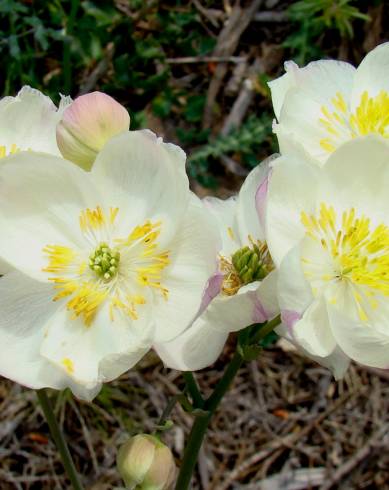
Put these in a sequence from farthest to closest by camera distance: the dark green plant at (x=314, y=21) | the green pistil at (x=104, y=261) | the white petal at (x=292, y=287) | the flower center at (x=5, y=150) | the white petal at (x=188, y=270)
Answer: the dark green plant at (x=314, y=21)
the flower center at (x=5, y=150)
the green pistil at (x=104, y=261)
the white petal at (x=188, y=270)
the white petal at (x=292, y=287)

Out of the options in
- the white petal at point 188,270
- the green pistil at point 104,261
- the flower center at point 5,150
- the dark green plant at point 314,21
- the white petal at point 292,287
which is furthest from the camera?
the dark green plant at point 314,21

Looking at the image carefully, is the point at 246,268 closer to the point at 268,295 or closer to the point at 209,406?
the point at 268,295

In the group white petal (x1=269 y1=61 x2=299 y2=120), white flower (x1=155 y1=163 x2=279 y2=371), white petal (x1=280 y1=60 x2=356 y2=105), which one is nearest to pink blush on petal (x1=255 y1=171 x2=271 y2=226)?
white flower (x1=155 y1=163 x2=279 y2=371)

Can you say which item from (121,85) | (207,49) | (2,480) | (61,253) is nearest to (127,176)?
(61,253)

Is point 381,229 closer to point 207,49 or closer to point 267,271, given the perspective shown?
point 267,271

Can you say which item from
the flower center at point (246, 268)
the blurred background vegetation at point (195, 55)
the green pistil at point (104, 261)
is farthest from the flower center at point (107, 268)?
the blurred background vegetation at point (195, 55)

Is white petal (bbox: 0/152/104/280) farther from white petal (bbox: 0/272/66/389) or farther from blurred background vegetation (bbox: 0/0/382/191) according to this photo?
blurred background vegetation (bbox: 0/0/382/191)

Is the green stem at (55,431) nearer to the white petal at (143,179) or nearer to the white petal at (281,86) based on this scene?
the white petal at (143,179)
